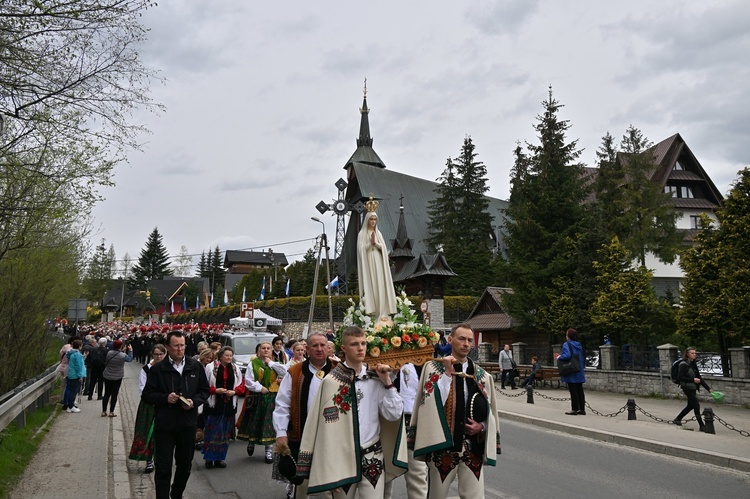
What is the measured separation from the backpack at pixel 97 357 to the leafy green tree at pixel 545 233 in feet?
57.8

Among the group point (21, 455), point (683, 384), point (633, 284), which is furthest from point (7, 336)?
point (633, 284)

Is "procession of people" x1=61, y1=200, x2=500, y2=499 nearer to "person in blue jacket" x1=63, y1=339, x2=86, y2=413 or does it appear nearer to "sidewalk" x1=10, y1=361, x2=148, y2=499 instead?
"sidewalk" x1=10, y1=361, x2=148, y2=499

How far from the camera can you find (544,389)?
23.4m

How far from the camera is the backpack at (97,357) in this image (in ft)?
53.6

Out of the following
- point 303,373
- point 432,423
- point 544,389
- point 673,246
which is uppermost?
point 673,246

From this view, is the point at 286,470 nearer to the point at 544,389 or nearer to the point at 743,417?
the point at 743,417

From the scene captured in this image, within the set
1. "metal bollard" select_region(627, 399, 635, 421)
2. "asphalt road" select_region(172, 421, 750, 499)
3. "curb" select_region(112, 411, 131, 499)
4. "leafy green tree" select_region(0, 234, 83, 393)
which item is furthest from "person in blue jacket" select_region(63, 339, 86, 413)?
"metal bollard" select_region(627, 399, 635, 421)

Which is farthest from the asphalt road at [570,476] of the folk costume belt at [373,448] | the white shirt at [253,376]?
the folk costume belt at [373,448]

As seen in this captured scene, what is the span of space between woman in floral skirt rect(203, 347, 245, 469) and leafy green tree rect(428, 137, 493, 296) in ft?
139

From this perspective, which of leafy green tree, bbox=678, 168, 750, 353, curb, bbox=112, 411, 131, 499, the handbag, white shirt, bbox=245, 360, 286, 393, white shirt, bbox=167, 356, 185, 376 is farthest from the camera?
leafy green tree, bbox=678, 168, 750, 353

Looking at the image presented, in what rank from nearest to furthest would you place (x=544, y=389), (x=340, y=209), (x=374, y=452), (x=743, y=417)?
1. (x=374, y=452)
2. (x=743, y=417)
3. (x=544, y=389)
4. (x=340, y=209)

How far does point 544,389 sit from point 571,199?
904 centimetres

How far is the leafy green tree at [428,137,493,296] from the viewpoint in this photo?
173 ft

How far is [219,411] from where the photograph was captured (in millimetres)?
9297
